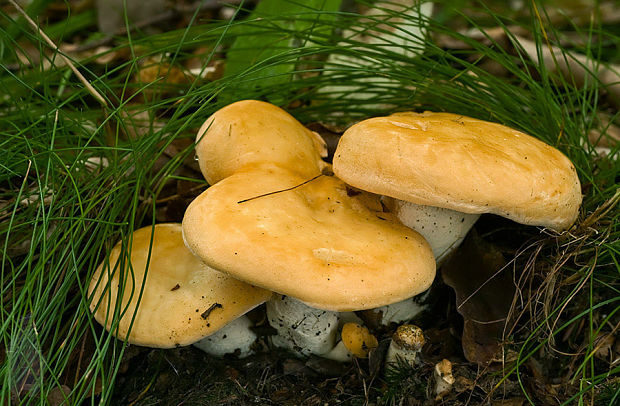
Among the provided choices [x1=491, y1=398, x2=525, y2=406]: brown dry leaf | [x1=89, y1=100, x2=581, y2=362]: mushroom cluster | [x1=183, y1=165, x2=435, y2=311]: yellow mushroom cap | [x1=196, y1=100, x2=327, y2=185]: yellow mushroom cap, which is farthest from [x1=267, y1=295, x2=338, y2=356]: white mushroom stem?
[x1=491, y1=398, x2=525, y2=406]: brown dry leaf

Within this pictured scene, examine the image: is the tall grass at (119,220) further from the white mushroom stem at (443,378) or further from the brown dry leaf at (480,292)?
the white mushroom stem at (443,378)

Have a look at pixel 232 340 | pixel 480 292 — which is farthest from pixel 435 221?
pixel 232 340

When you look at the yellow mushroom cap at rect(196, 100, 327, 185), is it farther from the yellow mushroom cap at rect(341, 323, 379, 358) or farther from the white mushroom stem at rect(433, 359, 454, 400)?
the white mushroom stem at rect(433, 359, 454, 400)

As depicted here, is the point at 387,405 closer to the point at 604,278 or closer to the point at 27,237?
the point at 604,278

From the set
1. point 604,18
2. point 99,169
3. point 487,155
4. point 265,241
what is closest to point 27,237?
point 99,169

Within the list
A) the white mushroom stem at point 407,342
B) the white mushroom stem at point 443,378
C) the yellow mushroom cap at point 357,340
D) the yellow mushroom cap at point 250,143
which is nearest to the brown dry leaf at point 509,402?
the white mushroom stem at point 443,378

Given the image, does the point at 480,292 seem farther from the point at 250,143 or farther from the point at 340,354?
the point at 250,143
